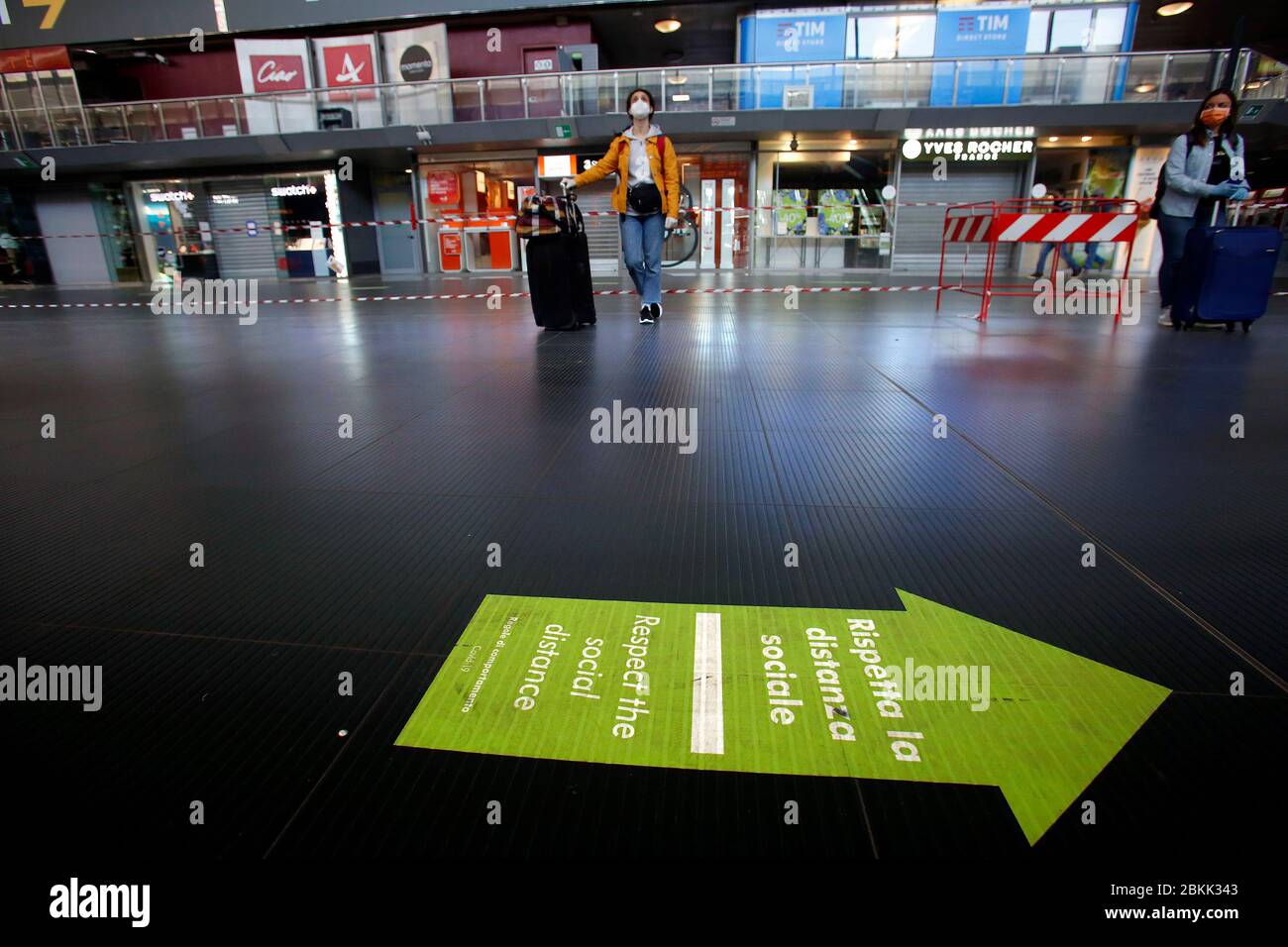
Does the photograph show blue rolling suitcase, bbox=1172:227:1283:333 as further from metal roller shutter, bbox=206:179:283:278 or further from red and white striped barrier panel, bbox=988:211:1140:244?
metal roller shutter, bbox=206:179:283:278

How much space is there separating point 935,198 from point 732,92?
518cm

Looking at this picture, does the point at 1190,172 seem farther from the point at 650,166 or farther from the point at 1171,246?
the point at 650,166

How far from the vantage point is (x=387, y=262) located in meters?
17.7

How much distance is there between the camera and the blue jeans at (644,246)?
6.42 metres

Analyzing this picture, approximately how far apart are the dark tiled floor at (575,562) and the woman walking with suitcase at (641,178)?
7.73 feet

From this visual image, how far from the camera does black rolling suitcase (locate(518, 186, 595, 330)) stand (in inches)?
237

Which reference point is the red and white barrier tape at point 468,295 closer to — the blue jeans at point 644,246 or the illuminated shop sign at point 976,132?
the blue jeans at point 644,246

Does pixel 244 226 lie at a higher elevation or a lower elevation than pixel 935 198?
lower

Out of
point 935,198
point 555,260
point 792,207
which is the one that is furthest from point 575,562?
point 935,198

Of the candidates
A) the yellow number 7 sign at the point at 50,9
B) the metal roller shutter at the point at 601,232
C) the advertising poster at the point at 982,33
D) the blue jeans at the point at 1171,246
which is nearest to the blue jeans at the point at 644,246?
the blue jeans at the point at 1171,246

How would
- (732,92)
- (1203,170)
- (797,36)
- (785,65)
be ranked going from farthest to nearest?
(797,36) → (732,92) → (785,65) → (1203,170)

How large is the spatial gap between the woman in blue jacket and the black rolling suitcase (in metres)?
5.28

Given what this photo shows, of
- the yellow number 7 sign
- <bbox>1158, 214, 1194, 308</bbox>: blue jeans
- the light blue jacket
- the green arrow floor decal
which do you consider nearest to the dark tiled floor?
the green arrow floor decal

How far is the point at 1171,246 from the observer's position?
6.16 metres
